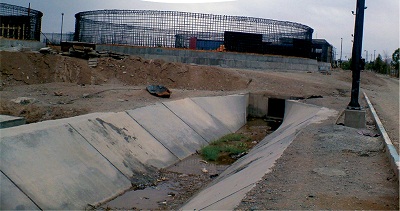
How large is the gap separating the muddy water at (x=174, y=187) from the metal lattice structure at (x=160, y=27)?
49.2 feet

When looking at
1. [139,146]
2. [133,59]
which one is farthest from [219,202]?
[133,59]

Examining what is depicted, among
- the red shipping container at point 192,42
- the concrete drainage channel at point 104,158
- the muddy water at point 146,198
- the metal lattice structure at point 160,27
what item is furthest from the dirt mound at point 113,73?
the muddy water at point 146,198

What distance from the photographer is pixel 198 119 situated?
14.4 metres

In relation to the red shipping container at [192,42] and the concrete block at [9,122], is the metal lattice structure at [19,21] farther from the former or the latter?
the concrete block at [9,122]

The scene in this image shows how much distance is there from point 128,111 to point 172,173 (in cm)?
262

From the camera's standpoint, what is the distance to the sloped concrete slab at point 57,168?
671 centimetres

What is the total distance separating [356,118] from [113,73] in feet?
43.4

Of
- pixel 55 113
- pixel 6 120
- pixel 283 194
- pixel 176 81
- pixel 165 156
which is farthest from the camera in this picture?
pixel 176 81

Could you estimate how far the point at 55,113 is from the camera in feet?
41.4

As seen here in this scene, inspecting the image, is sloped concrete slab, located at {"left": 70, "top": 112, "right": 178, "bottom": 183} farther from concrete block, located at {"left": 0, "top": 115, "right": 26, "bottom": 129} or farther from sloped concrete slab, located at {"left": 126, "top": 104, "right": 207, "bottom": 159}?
concrete block, located at {"left": 0, "top": 115, "right": 26, "bottom": 129}

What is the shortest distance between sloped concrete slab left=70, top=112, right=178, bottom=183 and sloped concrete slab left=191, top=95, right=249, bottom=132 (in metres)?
5.09

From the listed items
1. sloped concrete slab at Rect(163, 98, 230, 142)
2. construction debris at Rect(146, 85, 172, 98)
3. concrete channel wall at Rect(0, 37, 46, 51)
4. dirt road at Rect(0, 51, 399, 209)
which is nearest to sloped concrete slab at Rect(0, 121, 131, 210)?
dirt road at Rect(0, 51, 399, 209)

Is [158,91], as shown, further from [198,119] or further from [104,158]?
[104,158]

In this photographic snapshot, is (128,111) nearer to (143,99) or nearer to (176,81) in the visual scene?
(143,99)
